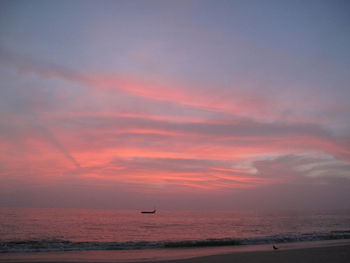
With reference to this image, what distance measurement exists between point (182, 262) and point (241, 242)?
42.8 ft

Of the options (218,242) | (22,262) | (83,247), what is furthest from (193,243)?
(22,262)

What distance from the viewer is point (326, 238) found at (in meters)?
29.7

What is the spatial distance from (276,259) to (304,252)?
3.56m

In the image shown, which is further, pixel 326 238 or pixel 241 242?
pixel 326 238

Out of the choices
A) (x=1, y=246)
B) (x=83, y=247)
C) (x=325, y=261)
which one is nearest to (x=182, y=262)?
(x=325, y=261)

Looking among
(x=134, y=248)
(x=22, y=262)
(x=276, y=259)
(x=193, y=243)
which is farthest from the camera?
(x=193, y=243)

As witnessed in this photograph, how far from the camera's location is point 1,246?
20.4 metres

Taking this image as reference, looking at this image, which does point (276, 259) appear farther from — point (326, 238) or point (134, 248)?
point (326, 238)

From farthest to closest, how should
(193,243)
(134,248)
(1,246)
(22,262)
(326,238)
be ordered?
(326,238) → (193,243) → (134,248) → (1,246) → (22,262)

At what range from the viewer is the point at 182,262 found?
14617 millimetres

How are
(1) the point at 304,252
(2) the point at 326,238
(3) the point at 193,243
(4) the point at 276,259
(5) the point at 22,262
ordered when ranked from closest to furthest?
(5) the point at 22,262, (4) the point at 276,259, (1) the point at 304,252, (3) the point at 193,243, (2) the point at 326,238

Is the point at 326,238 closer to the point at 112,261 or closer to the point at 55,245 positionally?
the point at 112,261

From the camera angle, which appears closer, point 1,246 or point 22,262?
point 22,262

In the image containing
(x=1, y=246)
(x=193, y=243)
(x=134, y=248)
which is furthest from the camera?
(x=193, y=243)
